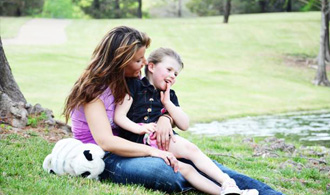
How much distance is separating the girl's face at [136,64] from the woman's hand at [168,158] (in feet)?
2.57

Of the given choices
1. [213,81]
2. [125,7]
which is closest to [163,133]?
[213,81]

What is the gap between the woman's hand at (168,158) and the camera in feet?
13.2

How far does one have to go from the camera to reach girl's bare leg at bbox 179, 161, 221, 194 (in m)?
4.14

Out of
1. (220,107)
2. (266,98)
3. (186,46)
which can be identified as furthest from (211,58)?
(220,107)

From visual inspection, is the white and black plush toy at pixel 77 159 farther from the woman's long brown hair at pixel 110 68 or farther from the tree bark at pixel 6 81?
the tree bark at pixel 6 81

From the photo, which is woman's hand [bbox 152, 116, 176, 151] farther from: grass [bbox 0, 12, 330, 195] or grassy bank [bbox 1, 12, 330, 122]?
grassy bank [bbox 1, 12, 330, 122]

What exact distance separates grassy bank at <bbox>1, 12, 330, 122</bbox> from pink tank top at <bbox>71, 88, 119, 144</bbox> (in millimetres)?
8220

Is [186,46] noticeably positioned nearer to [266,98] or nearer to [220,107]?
[266,98]

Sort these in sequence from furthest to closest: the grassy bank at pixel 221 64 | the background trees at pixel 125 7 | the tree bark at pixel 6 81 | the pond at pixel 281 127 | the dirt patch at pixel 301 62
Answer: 1. the background trees at pixel 125 7
2. the dirt patch at pixel 301 62
3. the grassy bank at pixel 221 64
4. the pond at pixel 281 127
5. the tree bark at pixel 6 81

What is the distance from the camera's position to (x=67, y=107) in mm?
4332

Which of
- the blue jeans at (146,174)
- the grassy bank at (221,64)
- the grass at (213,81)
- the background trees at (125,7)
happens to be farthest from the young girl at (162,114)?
the background trees at (125,7)

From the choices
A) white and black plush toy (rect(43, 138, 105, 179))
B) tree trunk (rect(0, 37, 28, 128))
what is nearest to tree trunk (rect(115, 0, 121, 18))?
tree trunk (rect(0, 37, 28, 128))

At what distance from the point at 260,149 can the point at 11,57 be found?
17.0 m

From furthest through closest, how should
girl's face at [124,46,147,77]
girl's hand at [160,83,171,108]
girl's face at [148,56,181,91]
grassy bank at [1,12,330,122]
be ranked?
grassy bank at [1,12,330,122] → girl's face at [148,56,181,91] → girl's hand at [160,83,171,108] → girl's face at [124,46,147,77]
